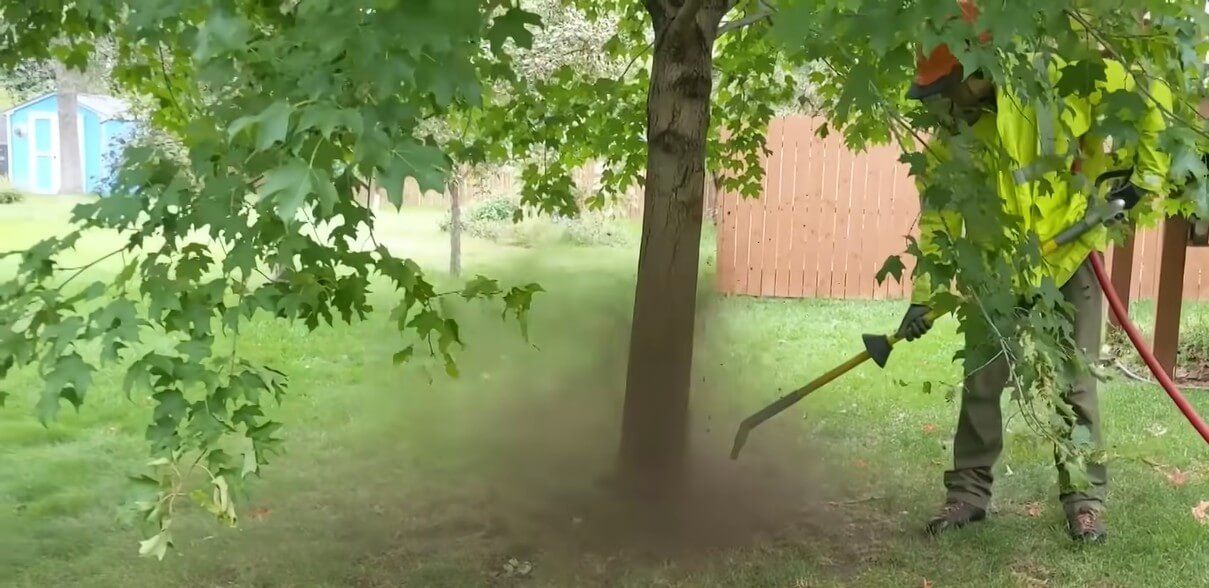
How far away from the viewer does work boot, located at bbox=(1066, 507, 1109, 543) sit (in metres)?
3.38

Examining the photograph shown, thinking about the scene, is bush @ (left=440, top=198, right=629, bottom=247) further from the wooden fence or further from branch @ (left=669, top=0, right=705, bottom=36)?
the wooden fence

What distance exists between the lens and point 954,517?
141 inches

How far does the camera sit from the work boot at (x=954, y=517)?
3564mm

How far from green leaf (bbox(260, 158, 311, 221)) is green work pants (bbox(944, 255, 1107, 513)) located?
7.89ft

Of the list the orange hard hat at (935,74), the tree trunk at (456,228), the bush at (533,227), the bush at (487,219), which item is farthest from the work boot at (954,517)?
the bush at (487,219)

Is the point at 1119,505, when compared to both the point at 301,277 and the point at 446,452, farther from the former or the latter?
the point at 301,277

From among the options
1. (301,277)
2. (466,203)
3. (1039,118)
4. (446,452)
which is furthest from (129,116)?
(1039,118)

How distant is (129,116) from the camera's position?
7.27 m

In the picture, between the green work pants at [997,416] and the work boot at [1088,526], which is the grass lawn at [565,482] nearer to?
the work boot at [1088,526]

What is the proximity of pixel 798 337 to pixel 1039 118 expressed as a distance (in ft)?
15.6

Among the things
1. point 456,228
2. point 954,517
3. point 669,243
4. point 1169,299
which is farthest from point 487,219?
point 954,517

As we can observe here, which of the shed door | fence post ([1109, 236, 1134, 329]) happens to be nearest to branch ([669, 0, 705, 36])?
fence post ([1109, 236, 1134, 329])

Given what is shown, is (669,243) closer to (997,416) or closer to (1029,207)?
(1029,207)

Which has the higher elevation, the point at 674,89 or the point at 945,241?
the point at 674,89
